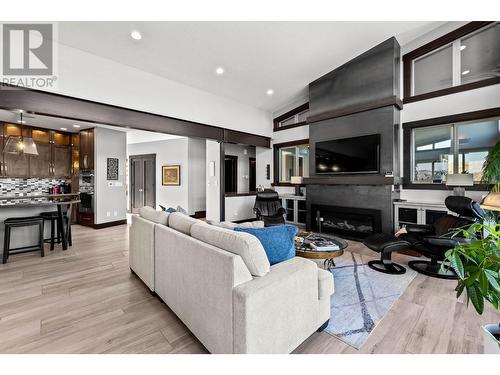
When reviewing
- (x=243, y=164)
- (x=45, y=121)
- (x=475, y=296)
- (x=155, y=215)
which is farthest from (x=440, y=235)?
(x=45, y=121)

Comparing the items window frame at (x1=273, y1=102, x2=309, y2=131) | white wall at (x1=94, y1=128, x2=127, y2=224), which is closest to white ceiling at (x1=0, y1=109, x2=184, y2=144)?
white wall at (x1=94, y1=128, x2=127, y2=224)

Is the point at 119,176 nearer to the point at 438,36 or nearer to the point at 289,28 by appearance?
the point at 289,28

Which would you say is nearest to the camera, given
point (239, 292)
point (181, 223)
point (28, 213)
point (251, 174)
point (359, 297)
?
point (239, 292)

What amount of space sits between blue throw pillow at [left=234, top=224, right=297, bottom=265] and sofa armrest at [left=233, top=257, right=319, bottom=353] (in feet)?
0.26

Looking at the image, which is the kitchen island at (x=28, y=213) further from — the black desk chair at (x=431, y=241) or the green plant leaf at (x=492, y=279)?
the green plant leaf at (x=492, y=279)

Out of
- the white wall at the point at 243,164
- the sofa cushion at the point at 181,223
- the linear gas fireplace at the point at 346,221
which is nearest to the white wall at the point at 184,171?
the white wall at the point at 243,164

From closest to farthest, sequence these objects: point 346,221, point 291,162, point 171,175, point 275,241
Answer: point 275,241
point 346,221
point 291,162
point 171,175

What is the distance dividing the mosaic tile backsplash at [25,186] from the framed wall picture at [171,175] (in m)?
2.75

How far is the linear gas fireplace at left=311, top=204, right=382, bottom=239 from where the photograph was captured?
173 inches

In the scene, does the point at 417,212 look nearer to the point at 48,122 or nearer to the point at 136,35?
the point at 136,35

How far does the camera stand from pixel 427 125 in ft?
13.7

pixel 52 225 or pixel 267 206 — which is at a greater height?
pixel 267 206

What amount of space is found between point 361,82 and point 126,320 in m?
5.16
